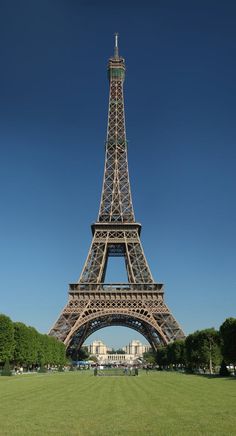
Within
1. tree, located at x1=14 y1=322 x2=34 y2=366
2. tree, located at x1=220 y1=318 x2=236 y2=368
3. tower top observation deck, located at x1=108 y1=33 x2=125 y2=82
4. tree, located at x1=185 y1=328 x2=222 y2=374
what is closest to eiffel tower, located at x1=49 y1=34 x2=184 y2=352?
tower top observation deck, located at x1=108 y1=33 x2=125 y2=82

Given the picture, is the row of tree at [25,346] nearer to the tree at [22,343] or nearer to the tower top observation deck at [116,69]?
the tree at [22,343]

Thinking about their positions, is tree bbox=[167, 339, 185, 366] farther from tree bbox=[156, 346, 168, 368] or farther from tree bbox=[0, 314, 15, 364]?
tree bbox=[0, 314, 15, 364]

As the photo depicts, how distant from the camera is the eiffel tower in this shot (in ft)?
275

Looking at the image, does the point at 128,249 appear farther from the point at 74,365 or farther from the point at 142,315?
the point at 74,365

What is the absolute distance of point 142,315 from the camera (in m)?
83.9

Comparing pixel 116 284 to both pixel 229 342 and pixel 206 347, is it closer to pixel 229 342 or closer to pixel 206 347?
pixel 206 347

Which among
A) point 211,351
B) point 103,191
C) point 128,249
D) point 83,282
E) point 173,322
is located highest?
point 103,191

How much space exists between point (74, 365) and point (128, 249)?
2930cm

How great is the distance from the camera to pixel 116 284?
289ft

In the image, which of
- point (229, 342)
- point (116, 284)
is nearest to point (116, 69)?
point (116, 284)

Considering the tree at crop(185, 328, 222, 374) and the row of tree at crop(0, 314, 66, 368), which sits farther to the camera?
the tree at crop(185, 328, 222, 374)

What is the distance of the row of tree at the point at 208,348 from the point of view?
5947cm

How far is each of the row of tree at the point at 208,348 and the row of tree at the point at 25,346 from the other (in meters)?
18.6

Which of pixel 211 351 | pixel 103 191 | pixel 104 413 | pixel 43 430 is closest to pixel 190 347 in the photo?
pixel 211 351
